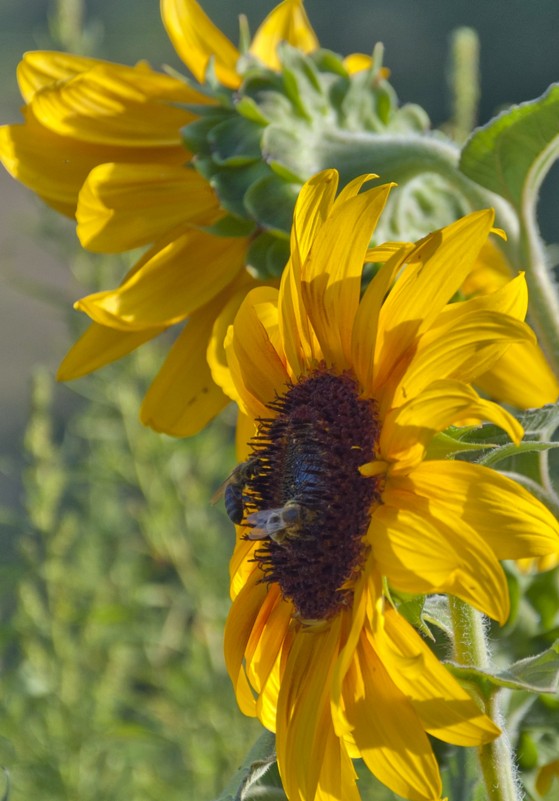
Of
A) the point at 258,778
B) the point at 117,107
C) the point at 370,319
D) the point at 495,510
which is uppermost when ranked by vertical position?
the point at 117,107

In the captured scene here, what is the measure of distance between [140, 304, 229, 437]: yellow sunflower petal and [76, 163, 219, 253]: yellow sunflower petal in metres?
0.06

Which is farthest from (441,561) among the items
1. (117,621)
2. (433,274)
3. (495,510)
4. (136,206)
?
(117,621)

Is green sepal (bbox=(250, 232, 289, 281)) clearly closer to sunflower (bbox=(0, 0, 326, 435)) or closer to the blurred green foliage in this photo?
sunflower (bbox=(0, 0, 326, 435))

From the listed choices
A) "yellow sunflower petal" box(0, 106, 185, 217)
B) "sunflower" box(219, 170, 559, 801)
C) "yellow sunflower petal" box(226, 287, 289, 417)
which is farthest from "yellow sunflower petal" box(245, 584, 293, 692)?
"yellow sunflower petal" box(0, 106, 185, 217)

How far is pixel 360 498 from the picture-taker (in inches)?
22.8

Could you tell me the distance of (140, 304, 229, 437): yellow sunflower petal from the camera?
0.81 meters

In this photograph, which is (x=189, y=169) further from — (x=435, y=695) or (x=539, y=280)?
(x=435, y=695)

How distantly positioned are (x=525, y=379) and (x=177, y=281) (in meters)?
0.23

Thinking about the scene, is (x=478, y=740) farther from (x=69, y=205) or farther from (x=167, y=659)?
(x=167, y=659)

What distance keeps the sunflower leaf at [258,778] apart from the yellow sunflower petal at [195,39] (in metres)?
0.44

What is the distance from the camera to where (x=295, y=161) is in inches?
29.1

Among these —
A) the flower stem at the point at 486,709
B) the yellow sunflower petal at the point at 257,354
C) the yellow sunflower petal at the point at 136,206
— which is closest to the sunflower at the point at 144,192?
the yellow sunflower petal at the point at 136,206

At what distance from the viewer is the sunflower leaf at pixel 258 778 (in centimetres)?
57

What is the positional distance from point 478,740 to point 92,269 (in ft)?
3.09
